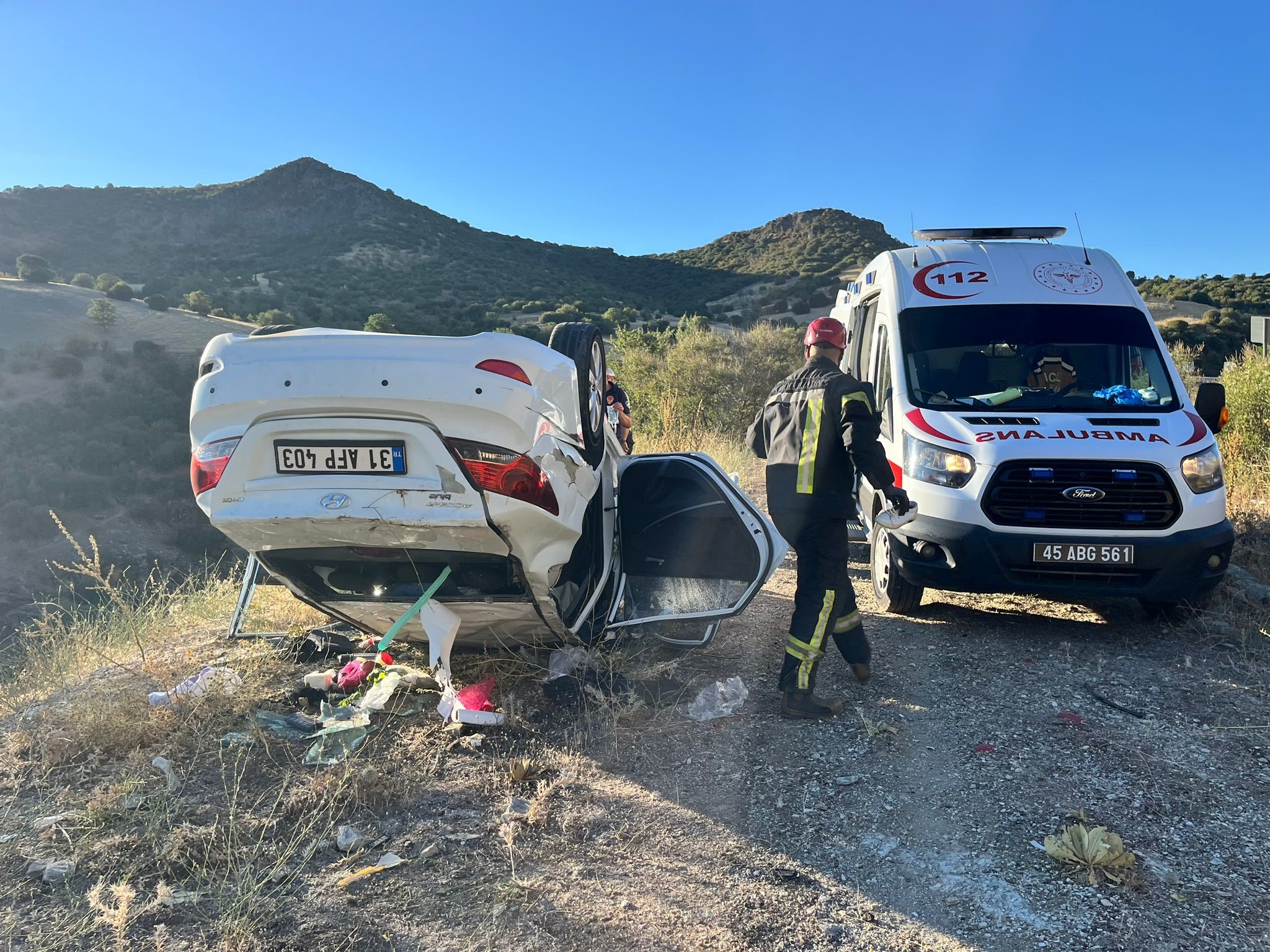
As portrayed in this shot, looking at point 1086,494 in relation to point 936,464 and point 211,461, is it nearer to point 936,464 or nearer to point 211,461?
point 936,464

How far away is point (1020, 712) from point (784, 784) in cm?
147

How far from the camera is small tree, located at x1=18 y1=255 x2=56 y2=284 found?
38.1 metres

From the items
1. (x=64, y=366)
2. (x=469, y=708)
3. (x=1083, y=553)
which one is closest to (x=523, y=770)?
(x=469, y=708)

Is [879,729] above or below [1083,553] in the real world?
below

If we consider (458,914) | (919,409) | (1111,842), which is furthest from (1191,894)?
(919,409)

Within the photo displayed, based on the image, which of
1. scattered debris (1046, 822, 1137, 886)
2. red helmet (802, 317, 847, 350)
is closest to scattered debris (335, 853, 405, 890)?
scattered debris (1046, 822, 1137, 886)

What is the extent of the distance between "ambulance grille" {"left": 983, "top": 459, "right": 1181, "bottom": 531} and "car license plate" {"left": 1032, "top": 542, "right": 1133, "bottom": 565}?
11 cm

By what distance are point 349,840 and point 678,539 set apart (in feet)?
9.02

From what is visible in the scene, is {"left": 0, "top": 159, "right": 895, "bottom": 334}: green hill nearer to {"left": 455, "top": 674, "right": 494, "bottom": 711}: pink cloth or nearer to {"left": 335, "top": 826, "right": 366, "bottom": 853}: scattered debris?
{"left": 455, "top": 674, "right": 494, "bottom": 711}: pink cloth

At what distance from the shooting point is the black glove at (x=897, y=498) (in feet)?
13.5

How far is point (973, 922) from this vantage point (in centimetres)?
254

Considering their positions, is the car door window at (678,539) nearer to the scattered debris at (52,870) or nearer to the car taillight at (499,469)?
the car taillight at (499,469)

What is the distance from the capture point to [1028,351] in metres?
5.73

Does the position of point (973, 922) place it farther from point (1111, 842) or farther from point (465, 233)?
point (465, 233)
